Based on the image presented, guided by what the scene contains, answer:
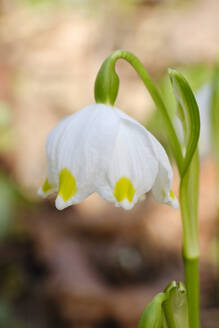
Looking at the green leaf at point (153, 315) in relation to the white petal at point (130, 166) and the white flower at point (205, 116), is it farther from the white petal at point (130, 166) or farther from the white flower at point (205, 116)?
the white flower at point (205, 116)

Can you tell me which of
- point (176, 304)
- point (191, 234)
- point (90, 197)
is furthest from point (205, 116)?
point (90, 197)

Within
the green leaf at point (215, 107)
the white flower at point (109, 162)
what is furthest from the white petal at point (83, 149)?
the green leaf at point (215, 107)

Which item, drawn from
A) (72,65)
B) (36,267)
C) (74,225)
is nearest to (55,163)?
(36,267)

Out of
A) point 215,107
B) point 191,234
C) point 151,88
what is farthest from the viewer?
point 215,107

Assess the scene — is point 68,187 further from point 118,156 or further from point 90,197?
point 90,197

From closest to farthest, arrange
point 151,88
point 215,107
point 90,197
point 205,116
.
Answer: point 151,88, point 215,107, point 205,116, point 90,197

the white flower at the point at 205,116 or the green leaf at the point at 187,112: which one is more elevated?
the white flower at the point at 205,116
